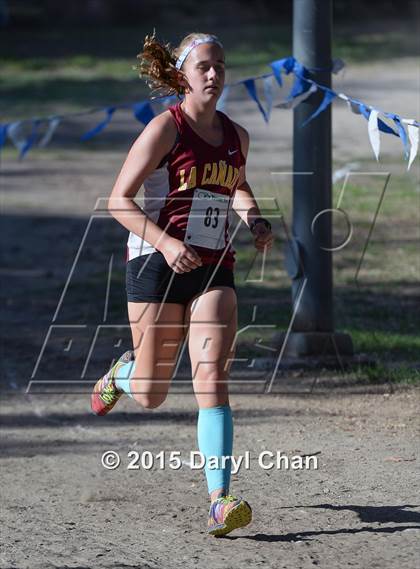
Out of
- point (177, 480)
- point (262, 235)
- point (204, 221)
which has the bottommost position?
point (177, 480)

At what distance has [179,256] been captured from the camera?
450 cm

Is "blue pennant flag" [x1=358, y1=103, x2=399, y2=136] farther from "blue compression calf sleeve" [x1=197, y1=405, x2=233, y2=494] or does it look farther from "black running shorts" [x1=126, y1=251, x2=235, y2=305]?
"blue compression calf sleeve" [x1=197, y1=405, x2=233, y2=494]

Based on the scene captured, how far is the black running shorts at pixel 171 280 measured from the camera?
4785 millimetres

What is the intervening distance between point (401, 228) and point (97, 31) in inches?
966

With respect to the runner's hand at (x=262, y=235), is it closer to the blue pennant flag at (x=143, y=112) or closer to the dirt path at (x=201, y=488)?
the dirt path at (x=201, y=488)

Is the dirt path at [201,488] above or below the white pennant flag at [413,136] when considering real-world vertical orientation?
below

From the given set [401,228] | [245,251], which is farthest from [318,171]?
[401,228]

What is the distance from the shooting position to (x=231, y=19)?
35750mm

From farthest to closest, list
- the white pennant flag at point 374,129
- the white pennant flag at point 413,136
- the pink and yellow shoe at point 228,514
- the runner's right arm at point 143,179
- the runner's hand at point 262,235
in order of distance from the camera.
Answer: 1. the white pennant flag at point 374,129
2. the white pennant flag at point 413,136
3. the runner's hand at point 262,235
4. the runner's right arm at point 143,179
5. the pink and yellow shoe at point 228,514

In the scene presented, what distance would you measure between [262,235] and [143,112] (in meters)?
2.83

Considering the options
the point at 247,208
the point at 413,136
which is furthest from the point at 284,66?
the point at 247,208

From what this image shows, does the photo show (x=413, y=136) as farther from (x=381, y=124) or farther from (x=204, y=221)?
(x=204, y=221)

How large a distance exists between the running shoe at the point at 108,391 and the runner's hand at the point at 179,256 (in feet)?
2.90

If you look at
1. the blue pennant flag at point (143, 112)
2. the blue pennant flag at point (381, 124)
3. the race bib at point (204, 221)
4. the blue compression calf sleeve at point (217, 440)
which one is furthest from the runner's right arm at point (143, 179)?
the blue pennant flag at point (143, 112)
